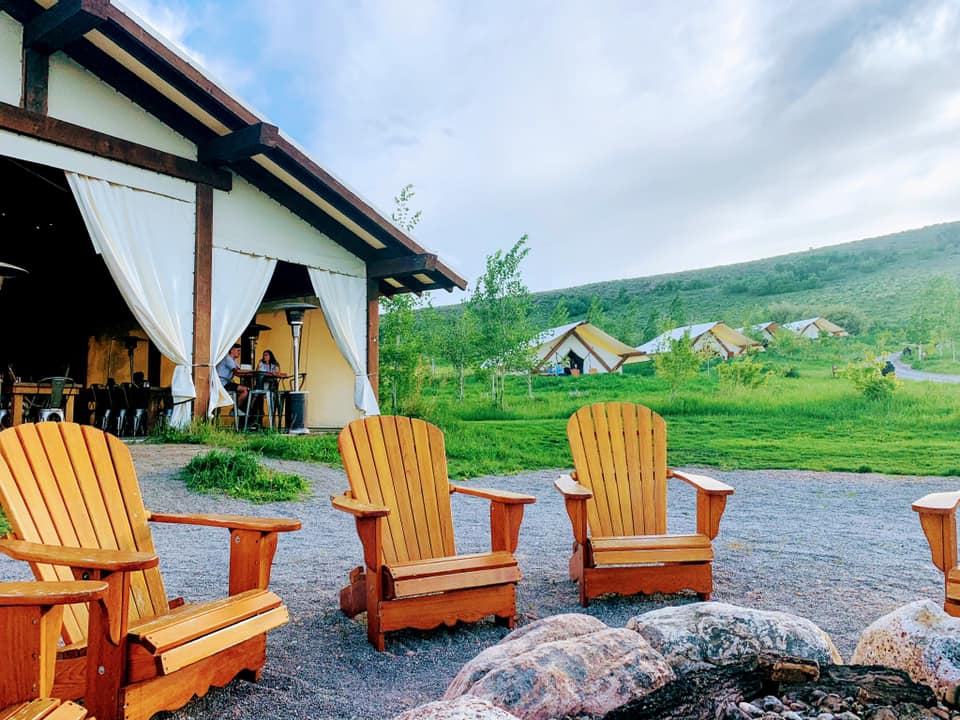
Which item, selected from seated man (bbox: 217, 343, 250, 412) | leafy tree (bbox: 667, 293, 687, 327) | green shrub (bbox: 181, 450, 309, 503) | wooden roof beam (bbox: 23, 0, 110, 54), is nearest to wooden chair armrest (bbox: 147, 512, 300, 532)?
green shrub (bbox: 181, 450, 309, 503)

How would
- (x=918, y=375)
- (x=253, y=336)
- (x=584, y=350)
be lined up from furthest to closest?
1. (x=584, y=350)
2. (x=918, y=375)
3. (x=253, y=336)

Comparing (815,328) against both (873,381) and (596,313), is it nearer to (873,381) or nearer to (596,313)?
(873,381)

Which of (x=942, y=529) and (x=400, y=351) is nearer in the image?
(x=942, y=529)

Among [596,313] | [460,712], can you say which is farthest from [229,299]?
[596,313]

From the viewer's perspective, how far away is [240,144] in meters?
7.41

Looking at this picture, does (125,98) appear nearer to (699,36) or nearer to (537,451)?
(537,451)

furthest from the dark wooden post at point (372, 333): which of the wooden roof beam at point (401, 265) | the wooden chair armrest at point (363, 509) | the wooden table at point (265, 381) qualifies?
the wooden chair armrest at point (363, 509)

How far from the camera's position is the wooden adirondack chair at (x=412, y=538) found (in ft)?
8.26

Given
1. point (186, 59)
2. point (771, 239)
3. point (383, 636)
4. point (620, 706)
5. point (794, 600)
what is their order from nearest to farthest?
1. point (620, 706)
2. point (383, 636)
3. point (794, 600)
4. point (186, 59)
5. point (771, 239)

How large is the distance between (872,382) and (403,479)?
35.2 ft

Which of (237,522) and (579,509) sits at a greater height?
(237,522)

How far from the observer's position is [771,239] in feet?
68.0

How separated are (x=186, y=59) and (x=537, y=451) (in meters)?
6.25

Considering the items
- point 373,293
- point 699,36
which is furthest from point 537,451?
point 699,36
